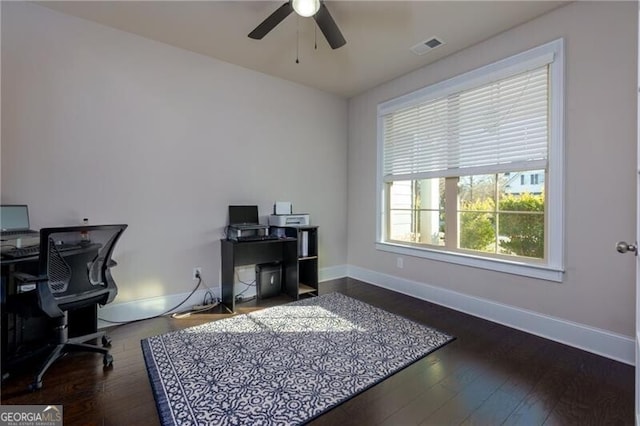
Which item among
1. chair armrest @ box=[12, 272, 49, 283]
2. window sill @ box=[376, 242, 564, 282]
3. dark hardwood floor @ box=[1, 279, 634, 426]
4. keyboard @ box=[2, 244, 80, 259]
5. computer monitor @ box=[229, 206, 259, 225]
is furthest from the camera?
computer monitor @ box=[229, 206, 259, 225]

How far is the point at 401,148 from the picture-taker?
368 cm

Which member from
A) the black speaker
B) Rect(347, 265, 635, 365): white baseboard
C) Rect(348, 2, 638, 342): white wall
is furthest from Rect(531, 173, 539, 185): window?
the black speaker

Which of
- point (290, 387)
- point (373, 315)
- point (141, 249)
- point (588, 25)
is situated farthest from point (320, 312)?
point (588, 25)

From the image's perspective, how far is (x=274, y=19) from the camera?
211 centimetres

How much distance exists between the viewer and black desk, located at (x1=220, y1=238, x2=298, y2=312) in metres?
3.07

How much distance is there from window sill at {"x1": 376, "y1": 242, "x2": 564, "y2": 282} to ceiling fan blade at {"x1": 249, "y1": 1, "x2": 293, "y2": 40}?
8.60 ft

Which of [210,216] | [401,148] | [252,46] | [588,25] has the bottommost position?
[210,216]

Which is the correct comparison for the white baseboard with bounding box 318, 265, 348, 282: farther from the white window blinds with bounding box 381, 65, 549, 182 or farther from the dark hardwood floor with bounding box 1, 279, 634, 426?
the dark hardwood floor with bounding box 1, 279, 634, 426

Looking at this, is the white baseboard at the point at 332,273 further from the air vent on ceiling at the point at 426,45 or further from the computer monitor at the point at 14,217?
the computer monitor at the point at 14,217

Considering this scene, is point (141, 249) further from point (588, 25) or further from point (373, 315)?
point (588, 25)

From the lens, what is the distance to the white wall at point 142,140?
7.64 feet

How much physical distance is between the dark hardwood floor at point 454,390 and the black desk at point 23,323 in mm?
208

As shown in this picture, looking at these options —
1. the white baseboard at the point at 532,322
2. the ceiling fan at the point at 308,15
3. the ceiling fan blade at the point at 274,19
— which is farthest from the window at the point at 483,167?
the ceiling fan blade at the point at 274,19

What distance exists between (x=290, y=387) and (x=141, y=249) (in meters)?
1.96
